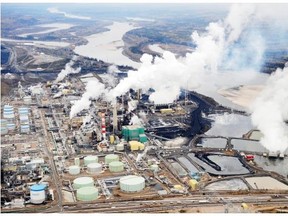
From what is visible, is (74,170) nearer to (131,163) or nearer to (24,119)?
(131,163)

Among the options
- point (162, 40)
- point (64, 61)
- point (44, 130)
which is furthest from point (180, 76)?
point (162, 40)

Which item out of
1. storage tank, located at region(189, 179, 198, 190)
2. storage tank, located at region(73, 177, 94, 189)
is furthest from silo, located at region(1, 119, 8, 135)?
storage tank, located at region(189, 179, 198, 190)

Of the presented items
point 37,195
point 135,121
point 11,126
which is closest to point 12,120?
point 11,126

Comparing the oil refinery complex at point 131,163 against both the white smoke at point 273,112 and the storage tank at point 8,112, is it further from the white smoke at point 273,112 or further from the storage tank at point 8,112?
the white smoke at point 273,112

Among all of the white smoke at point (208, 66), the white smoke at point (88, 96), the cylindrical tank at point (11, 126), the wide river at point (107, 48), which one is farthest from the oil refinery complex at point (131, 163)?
the wide river at point (107, 48)

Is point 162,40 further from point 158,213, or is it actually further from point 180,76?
point 158,213

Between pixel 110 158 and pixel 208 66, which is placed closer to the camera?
pixel 110 158
